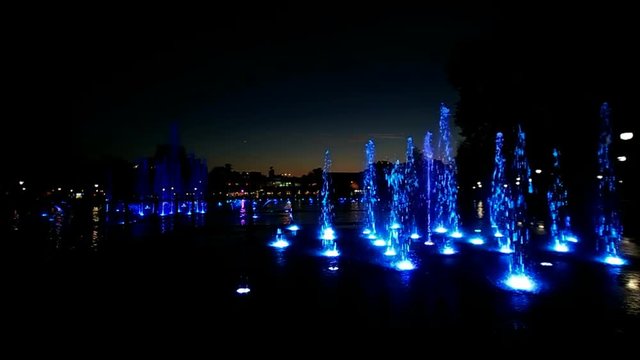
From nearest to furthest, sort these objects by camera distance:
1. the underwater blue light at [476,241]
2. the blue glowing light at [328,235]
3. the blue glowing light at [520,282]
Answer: the blue glowing light at [520,282]
the underwater blue light at [476,241]
the blue glowing light at [328,235]

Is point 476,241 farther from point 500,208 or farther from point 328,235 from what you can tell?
point 500,208

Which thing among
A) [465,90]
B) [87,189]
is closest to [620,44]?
[465,90]

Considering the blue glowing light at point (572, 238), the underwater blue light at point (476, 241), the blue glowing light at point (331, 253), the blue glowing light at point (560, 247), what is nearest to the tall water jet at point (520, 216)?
the blue glowing light at point (560, 247)

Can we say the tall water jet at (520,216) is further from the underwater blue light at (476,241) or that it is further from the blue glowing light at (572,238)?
the blue glowing light at (572,238)

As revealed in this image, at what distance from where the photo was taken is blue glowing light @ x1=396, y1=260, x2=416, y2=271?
12.1 m

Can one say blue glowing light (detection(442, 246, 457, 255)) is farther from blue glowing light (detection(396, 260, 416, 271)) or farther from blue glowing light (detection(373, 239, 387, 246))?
blue glowing light (detection(396, 260, 416, 271))

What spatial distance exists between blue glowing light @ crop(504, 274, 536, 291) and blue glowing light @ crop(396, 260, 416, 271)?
2440 mm

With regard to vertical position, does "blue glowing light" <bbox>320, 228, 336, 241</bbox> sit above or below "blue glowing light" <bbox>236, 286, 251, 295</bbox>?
above

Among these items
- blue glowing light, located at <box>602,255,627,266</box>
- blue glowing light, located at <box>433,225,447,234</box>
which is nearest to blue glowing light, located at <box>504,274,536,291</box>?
blue glowing light, located at <box>602,255,627,266</box>

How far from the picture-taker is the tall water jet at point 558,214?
16812mm

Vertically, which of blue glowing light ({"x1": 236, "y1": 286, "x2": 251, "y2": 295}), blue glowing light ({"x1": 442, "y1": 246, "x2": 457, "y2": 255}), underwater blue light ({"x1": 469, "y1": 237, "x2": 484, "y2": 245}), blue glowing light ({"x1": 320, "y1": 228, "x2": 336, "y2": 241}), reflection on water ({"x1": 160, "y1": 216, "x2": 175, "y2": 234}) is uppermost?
reflection on water ({"x1": 160, "y1": 216, "x2": 175, "y2": 234})

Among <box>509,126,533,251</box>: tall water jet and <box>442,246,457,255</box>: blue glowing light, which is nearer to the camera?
<box>442,246,457,255</box>: blue glowing light

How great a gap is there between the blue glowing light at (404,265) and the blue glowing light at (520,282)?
2.44 metres

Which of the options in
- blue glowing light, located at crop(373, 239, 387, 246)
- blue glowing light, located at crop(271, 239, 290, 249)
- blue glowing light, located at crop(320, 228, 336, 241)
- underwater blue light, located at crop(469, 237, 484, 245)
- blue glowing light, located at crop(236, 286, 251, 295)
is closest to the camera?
blue glowing light, located at crop(236, 286, 251, 295)
